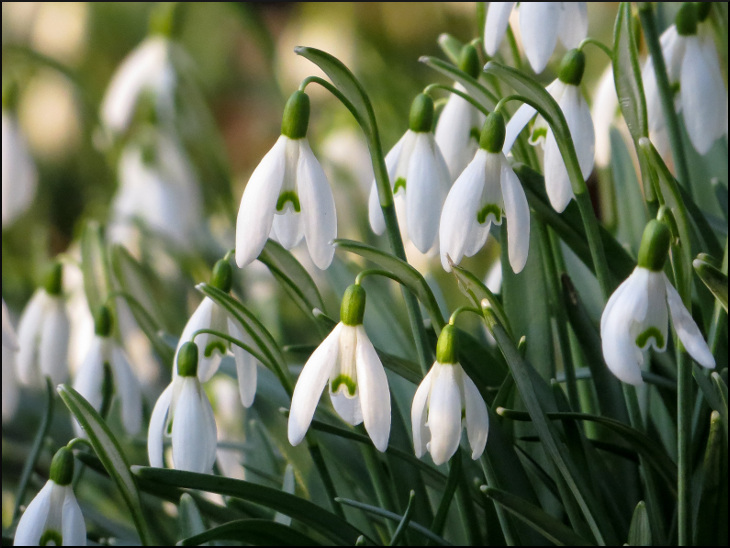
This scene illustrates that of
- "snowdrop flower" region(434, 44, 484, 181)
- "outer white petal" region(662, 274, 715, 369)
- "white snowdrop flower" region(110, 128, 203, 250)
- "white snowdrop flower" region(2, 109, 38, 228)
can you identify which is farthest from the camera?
"white snowdrop flower" region(110, 128, 203, 250)

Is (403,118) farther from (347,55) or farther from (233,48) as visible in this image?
(233,48)

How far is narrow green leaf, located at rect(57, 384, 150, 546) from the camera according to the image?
1.98 feet

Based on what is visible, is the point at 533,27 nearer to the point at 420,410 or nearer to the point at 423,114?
the point at 423,114

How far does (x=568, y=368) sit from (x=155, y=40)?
1.08 m

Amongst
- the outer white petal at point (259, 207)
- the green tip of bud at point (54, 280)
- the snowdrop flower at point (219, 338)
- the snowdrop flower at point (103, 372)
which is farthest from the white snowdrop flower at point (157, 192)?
the outer white petal at point (259, 207)

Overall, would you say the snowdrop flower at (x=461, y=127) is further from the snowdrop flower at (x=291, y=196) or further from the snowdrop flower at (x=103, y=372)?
the snowdrop flower at (x=103, y=372)

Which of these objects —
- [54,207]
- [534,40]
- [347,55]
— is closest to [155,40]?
[347,55]

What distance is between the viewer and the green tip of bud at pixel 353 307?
585mm

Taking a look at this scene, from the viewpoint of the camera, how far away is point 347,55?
2.25 m

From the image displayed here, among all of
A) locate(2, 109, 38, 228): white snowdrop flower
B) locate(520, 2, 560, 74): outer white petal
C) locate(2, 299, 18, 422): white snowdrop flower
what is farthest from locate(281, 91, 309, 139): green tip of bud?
locate(2, 109, 38, 228): white snowdrop flower

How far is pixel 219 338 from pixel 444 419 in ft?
0.73

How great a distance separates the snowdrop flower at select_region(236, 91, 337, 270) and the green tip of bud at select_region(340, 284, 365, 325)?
1.2 inches

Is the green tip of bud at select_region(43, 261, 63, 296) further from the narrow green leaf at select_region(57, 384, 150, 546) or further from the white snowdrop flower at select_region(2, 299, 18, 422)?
the narrow green leaf at select_region(57, 384, 150, 546)

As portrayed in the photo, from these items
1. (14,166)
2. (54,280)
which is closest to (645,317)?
(54,280)
